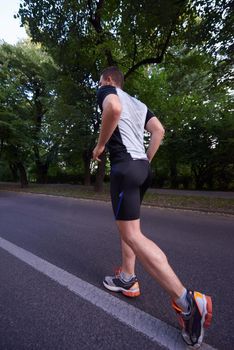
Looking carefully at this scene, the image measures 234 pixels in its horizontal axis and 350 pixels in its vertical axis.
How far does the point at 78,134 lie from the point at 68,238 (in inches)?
495

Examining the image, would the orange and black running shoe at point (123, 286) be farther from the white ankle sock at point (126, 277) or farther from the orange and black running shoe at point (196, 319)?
the orange and black running shoe at point (196, 319)

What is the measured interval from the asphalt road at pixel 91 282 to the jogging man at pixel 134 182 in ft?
0.96

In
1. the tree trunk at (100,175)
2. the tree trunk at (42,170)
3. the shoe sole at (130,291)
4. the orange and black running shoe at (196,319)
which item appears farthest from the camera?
the tree trunk at (42,170)

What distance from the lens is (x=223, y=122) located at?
16750 millimetres

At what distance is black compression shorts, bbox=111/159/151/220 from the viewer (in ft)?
7.60

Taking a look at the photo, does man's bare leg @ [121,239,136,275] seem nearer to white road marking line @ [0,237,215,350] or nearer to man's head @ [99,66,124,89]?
white road marking line @ [0,237,215,350]

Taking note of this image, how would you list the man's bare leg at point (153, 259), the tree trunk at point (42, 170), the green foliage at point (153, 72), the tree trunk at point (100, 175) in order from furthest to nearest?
the tree trunk at point (42, 170), the tree trunk at point (100, 175), the green foliage at point (153, 72), the man's bare leg at point (153, 259)

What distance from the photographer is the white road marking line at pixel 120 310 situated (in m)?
2.06

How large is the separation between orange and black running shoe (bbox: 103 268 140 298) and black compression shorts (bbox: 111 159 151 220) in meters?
0.82

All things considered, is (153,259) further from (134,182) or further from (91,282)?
(91,282)

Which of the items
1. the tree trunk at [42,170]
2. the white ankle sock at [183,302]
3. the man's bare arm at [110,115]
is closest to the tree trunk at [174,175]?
the tree trunk at [42,170]

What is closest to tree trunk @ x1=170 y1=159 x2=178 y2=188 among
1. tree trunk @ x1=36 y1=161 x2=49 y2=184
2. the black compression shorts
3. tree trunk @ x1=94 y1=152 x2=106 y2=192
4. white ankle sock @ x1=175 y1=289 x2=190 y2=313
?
tree trunk @ x1=94 y1=152 x2=106 y2=192

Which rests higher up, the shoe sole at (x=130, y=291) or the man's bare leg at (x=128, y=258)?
the man's bare leg at (x=128, y=258)

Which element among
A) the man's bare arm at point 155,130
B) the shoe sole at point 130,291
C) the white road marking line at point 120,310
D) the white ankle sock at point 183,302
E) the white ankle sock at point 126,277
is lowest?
the white road marking line at point 120,310
